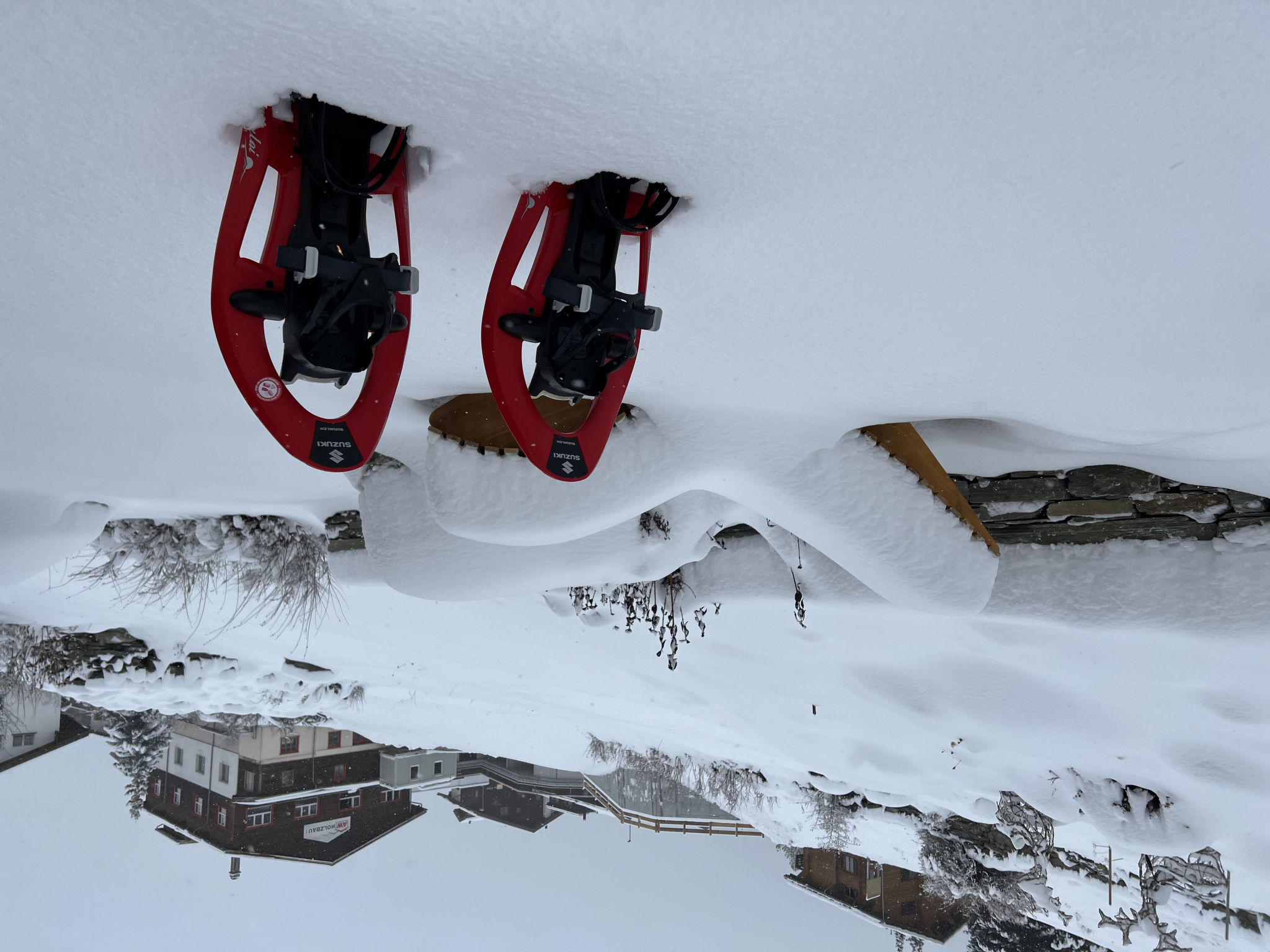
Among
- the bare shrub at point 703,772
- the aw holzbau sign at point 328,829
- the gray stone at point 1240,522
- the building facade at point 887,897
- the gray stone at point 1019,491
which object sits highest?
the gray stone at point 1019,491

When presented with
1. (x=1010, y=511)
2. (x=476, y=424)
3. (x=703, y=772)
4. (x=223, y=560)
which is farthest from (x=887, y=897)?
(x=476, y=424)


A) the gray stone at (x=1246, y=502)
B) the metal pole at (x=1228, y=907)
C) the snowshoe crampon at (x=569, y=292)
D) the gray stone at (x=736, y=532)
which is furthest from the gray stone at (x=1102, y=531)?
the metal pole at (x=1228, y=907)

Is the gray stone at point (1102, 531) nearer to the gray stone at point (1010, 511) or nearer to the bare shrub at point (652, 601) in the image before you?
the gray stone at point (1010, 511)

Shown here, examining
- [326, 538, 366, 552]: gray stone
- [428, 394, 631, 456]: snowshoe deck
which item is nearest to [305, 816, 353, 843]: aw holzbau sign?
[326, 538, 366, 552]: gray stone

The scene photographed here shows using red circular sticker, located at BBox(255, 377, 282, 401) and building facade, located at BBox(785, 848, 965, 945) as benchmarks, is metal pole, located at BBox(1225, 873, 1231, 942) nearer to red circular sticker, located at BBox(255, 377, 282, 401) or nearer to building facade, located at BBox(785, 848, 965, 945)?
red circular sticker, located at BBox(255, 377, 282, 401)

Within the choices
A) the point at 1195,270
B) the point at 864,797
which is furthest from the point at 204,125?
the point at 864,797

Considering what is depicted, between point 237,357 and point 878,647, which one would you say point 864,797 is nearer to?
point 878,647
